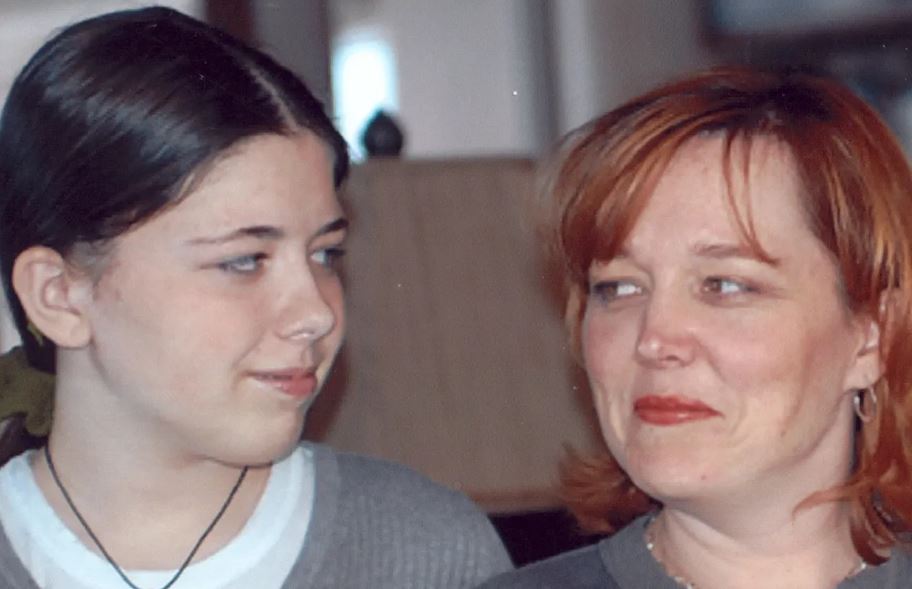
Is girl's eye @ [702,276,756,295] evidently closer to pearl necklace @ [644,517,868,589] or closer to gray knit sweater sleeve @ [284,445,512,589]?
pearl necklace @ [644,517,868,589]

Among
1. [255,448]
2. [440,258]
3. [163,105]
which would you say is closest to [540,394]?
[440,258]

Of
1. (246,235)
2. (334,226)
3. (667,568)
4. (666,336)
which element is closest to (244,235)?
(246,235)

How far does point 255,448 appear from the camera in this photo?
4.94 ft

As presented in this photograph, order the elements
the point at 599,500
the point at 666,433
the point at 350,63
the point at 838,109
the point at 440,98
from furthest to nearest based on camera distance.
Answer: the point at 350,63 → the point at 440,98 → the point at 599,500 → the point at 838,109 → the point at 666,433

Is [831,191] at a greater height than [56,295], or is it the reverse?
[831,191]

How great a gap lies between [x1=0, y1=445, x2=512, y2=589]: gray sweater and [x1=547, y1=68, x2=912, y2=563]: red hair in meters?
0.33

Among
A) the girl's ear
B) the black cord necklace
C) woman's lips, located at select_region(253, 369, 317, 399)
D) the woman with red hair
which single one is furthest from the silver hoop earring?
the girl's ear

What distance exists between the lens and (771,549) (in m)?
1.46

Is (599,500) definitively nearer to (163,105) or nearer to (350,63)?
(163,105)

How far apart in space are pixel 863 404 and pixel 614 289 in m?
0.26

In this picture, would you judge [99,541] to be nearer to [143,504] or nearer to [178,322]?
[143,504]

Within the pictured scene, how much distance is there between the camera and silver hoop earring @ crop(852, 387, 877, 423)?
150 centimetres

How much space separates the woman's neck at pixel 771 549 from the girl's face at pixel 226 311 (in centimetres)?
39

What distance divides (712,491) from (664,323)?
0.49 feet
